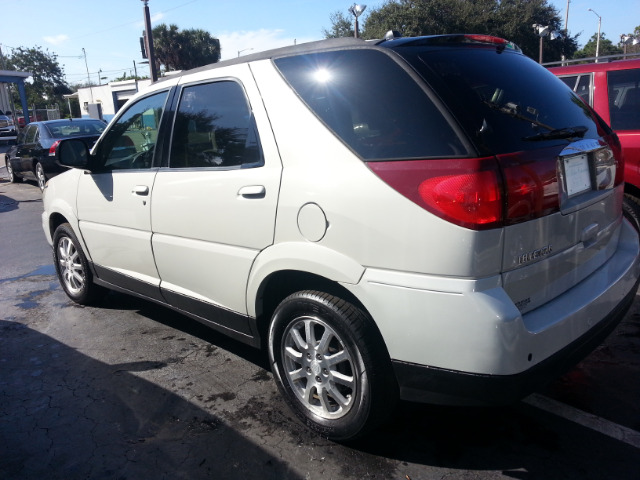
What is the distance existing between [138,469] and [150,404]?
0.60 meters

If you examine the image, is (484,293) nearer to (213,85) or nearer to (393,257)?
(393,257)

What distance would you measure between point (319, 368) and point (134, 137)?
7.59 feet

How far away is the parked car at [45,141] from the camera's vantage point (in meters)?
11.6

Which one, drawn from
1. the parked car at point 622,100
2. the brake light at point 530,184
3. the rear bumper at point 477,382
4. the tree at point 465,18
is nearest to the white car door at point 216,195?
the rear bumper at point 477,382

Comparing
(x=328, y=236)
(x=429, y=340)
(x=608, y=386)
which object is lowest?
(x=608, y=386)

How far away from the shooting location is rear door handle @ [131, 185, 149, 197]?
3556 millimetres

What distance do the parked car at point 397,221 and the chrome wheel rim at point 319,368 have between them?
0.4 inches

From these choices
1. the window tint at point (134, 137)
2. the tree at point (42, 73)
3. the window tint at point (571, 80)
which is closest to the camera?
the window tint at point (134, 137)

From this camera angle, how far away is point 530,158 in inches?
85.0

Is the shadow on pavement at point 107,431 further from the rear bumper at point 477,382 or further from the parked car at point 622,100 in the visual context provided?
the parked car at point 622,100

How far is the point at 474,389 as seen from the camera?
2.10 m

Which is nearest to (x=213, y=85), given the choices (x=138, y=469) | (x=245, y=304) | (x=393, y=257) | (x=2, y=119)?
(x=245, y=304)

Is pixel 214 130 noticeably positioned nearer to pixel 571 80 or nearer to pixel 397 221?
pixel 397 221

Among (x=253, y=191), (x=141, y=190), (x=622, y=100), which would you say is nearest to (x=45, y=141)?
(x=141, y=190)
